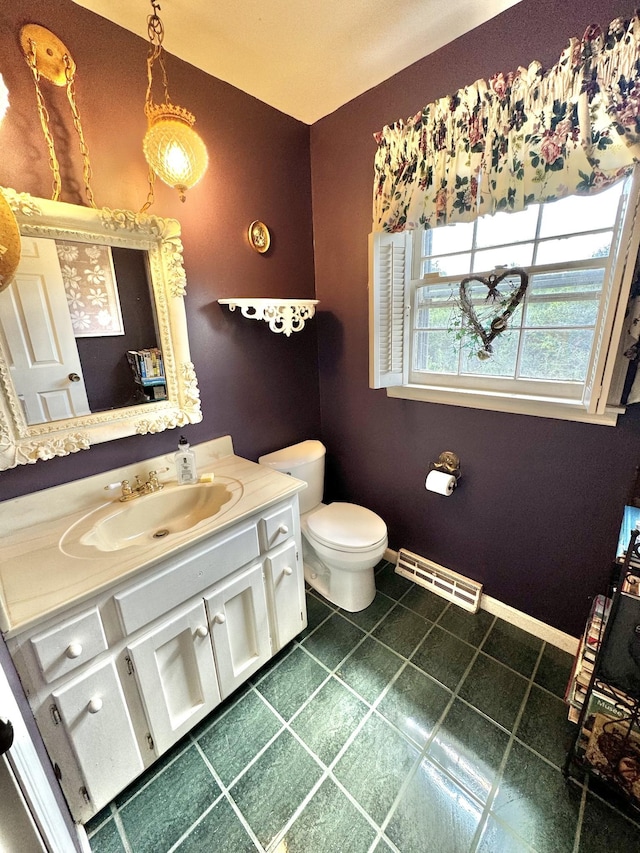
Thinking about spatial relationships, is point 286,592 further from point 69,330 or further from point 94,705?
point 69,330

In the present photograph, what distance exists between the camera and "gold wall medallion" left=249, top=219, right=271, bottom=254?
1.73 m

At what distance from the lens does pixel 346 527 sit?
181cm

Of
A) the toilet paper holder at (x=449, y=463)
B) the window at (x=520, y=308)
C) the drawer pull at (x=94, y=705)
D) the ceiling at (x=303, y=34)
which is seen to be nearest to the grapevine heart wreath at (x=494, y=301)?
the window at (x=520, y=308)

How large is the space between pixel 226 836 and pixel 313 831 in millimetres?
258

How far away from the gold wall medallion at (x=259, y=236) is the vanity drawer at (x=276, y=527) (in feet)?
4.16

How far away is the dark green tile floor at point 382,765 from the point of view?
3.43 ft

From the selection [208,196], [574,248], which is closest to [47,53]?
[208,196]

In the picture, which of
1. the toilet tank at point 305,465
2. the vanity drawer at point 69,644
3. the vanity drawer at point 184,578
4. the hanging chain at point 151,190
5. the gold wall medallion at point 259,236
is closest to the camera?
the vanity drawer at point 69,644

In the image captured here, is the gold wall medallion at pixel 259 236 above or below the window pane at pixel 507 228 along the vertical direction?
above

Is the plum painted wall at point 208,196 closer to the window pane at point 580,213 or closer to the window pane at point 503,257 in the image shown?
the window pane at point 503,257

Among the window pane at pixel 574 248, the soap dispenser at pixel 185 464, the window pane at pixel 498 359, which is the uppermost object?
the window pane at pixel 574 248

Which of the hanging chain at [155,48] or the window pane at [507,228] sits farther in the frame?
the window pane at [507,228]

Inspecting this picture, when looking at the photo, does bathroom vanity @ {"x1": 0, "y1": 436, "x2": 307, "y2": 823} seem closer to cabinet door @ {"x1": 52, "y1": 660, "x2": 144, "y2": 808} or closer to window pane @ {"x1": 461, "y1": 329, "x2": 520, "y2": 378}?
cabinet door @ {"x1": 52, "y1": 660, "x2": 144, "y2": 808}

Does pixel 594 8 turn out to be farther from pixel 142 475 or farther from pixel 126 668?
pixel 126 668
